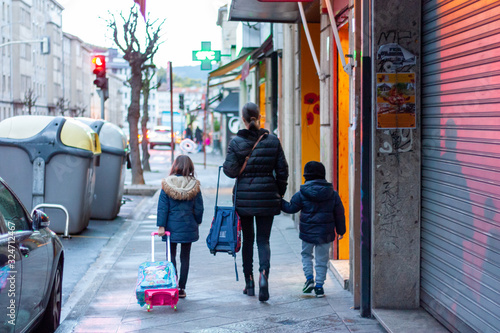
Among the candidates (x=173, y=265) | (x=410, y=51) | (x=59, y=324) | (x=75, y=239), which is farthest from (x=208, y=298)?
(x=75, y=239)

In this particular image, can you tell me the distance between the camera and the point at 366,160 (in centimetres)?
667

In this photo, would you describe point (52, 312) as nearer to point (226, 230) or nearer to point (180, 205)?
point (180, 205)

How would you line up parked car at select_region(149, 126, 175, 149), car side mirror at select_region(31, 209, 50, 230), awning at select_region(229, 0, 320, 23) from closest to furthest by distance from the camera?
car side mirror at select_region(31, 209, 50, 230) → awning at select_region(229, 0, 320, 23) → parked car at select_region(149, 126, 175, 149)

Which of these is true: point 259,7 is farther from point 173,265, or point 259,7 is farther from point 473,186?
point 473,186

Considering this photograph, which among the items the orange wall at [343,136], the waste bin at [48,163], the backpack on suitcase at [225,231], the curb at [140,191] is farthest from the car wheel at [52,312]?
the curb at [140,191]

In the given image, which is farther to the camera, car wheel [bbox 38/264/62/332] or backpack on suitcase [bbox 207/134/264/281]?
backpack on suitcase [bbox 207/134/264/281]

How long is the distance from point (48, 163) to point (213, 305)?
6169mm

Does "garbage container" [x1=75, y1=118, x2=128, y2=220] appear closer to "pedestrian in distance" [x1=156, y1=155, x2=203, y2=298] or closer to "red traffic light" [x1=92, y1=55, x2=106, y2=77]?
"red traffic light" [x1=92, y1=55, x2=106, y2=77]

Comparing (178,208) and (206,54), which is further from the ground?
(206,54)

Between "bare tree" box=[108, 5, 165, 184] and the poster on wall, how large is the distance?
1780 centimetres

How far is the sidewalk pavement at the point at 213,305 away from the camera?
6562 mm

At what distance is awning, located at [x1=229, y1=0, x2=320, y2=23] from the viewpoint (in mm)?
12153

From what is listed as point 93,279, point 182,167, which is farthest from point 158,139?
point 182,167

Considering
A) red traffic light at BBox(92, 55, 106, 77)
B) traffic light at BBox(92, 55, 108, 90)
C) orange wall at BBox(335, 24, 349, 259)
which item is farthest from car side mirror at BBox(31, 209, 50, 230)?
red traffic light at BBox(92, 55, 106, 77)
